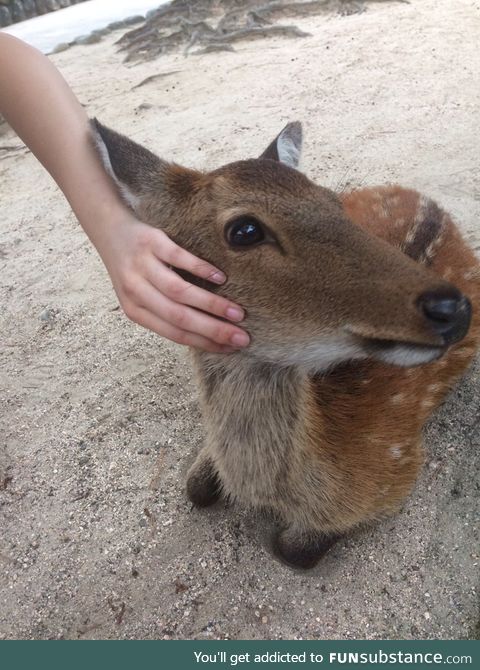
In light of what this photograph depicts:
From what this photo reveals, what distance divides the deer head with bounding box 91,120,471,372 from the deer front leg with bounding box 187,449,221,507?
703mm

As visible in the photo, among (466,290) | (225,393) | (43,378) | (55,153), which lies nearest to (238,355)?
(225,393)

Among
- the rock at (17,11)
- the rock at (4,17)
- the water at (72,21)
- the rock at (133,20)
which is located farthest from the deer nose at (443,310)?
the rock at (17,11)

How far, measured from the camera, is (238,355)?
A: 183 centimetres

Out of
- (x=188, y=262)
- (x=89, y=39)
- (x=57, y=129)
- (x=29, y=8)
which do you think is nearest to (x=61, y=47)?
(x=89, y=39)

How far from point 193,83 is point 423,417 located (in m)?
5.06

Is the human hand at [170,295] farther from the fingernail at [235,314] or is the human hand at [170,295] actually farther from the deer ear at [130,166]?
the deer ear at [130,166]

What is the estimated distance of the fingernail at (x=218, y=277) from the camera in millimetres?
1641

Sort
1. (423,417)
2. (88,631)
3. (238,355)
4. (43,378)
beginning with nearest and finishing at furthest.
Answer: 1. (238,355)
2. (88,631)
3. (423,417)
4. (43,378)

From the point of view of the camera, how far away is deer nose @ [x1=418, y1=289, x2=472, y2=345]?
1.40 meters

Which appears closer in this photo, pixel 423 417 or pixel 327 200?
pixel 327 200

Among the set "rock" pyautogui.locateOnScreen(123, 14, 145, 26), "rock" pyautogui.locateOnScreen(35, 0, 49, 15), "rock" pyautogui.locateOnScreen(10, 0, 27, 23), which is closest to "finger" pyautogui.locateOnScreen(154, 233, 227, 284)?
"rock" pyautogui.locateOnScreen(123, 14, 145, 26)

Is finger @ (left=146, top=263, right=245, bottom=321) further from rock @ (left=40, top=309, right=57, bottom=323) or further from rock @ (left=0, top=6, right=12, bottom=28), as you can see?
rock @ (left=0, top=6, right=12, bottom=28)

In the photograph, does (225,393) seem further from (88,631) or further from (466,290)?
(466,290)

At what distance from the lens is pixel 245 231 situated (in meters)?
1.62
